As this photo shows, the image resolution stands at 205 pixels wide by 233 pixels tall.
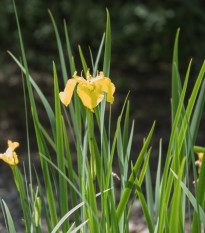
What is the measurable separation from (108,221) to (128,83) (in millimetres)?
2735

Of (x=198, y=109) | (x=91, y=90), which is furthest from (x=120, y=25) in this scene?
(x=91, y=90)

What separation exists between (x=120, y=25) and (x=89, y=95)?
8.18ft

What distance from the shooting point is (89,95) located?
0.83 meters

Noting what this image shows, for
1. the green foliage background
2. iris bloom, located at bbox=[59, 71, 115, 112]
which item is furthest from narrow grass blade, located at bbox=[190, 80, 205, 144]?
the green foliage background

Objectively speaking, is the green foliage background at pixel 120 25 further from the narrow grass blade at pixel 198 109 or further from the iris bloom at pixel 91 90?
the iris bloom at pixel 91 90

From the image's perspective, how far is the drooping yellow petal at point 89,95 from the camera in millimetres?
828

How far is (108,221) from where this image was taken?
938 millimetres

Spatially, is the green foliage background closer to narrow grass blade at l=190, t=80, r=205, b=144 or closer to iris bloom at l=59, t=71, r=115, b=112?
narrow grass blade at l=190, t=80, r=205, b=144

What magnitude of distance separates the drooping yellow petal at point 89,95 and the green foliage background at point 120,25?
228 centimetres

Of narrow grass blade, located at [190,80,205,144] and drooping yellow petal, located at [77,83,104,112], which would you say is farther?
narrow grass blade, located at [190,80,205,144]

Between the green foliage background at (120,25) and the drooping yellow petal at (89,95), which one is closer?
the drooping yellow petal at (89,95)

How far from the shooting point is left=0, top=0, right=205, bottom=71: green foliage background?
313 cm

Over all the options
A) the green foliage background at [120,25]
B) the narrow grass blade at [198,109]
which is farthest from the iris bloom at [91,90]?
the green foliage background at [120,25]

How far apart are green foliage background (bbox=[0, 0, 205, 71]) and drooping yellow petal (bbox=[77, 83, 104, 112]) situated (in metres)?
2.28
